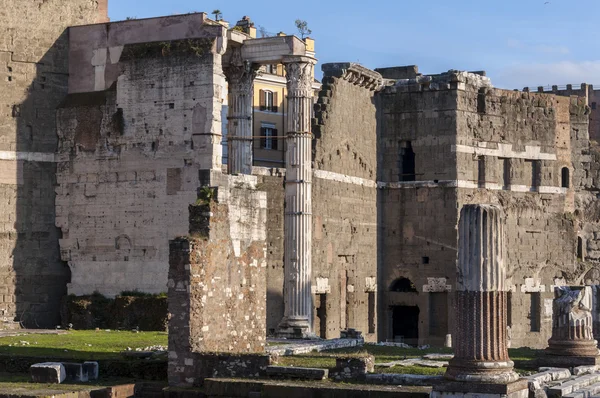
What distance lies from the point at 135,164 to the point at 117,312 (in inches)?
163

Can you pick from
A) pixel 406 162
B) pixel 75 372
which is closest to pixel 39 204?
pixel 75 372

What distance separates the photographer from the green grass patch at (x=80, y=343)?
82.1 feet

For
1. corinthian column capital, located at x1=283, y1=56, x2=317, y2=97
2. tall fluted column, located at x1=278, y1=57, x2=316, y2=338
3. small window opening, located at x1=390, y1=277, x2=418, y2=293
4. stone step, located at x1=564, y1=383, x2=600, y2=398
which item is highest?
corinthian column capital, located at x1=283, y1=56, x2=317, y2=97

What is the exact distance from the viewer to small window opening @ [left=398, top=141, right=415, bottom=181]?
43875mm

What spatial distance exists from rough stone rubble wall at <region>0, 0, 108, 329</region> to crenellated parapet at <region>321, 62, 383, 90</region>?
927 centimetres

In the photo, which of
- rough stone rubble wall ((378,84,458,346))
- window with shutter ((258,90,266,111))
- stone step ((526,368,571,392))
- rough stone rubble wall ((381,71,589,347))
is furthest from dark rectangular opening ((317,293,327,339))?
window with shutter ((258,90,266,111))

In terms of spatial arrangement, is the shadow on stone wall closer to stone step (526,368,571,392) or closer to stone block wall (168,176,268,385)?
stone block wall (168,176,268,385)

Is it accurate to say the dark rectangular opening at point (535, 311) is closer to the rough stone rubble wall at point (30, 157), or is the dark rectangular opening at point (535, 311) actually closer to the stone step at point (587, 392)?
the rough stone rubble wall at point (30, 157)

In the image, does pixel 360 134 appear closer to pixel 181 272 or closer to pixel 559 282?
pixel 559 282

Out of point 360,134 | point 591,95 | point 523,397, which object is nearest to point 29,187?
point 360,134

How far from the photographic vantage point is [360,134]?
138ft

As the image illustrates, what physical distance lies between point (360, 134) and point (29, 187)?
40.7ft

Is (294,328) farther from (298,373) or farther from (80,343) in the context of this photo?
(298,373)

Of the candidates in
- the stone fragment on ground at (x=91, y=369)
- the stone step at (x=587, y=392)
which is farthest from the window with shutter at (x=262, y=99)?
the stone step at (x=587, y=392)
